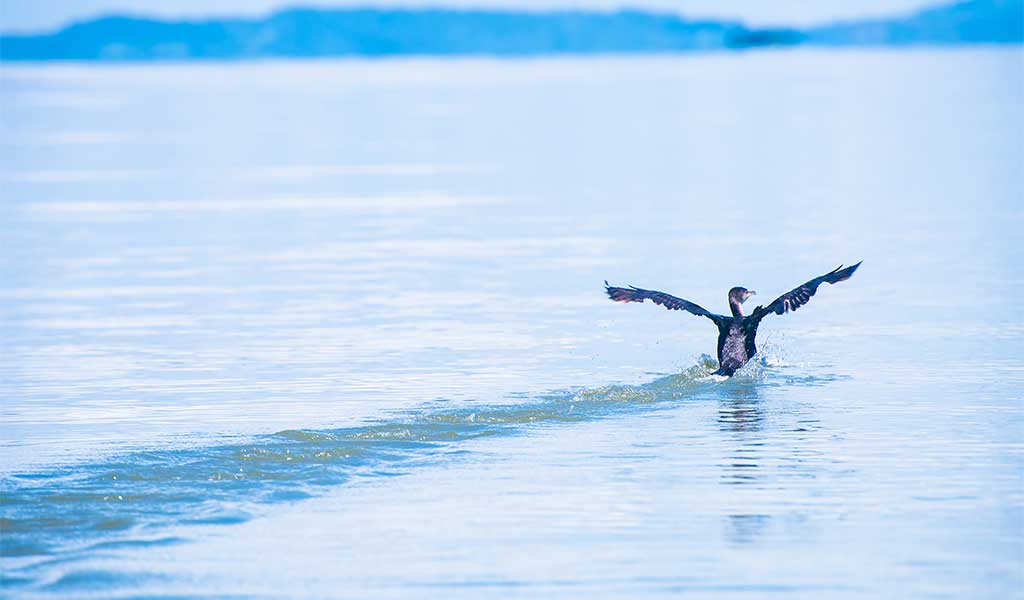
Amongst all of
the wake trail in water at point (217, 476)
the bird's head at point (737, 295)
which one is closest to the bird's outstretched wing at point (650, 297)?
the bird's head at point (737, 295)

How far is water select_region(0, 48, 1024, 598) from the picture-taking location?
10.6m

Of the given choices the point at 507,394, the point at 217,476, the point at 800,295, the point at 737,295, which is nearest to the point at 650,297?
the point at 737,295

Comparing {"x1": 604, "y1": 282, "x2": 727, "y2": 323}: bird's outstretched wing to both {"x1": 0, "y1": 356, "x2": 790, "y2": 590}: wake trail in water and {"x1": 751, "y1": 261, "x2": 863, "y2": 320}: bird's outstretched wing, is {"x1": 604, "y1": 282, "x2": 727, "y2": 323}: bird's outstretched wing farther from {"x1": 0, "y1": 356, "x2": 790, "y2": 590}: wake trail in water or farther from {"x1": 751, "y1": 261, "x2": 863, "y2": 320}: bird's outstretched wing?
{"x1": 0, "y1": 356, "x2": 790, "y2": 590}: wake trail in water

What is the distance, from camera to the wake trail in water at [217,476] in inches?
436

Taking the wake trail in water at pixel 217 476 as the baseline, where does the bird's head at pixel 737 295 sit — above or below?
above

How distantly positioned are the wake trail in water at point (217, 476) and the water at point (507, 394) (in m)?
0.03

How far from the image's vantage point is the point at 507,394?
1557 cm

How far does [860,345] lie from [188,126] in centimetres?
6083

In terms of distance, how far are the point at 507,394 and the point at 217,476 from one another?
142 inches

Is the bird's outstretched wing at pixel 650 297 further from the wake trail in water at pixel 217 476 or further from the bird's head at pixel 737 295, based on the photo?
the wake trail in water at pixel 217 476

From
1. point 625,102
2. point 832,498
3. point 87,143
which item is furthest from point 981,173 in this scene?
point 625,102

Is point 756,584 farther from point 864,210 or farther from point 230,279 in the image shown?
point 864,210

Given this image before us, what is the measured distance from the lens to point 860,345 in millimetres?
17922

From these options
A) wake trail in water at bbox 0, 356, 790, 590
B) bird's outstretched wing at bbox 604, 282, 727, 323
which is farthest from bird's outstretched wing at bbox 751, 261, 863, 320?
wake trail in water at bbox 0, 356, 790, 590
